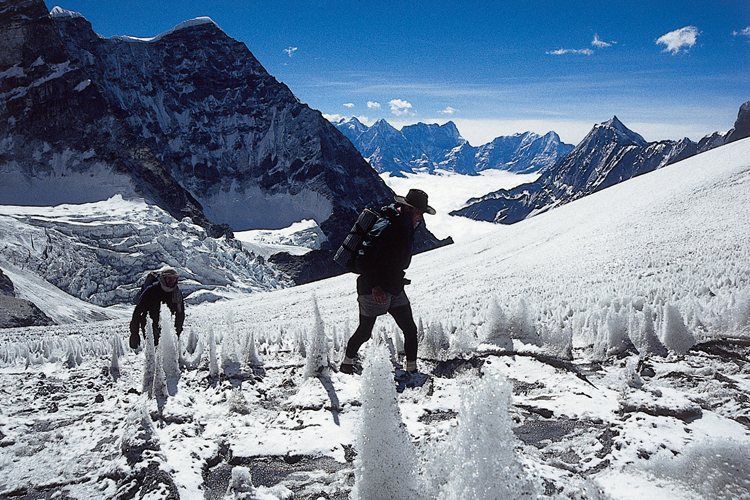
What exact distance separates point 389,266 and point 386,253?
0.12 m

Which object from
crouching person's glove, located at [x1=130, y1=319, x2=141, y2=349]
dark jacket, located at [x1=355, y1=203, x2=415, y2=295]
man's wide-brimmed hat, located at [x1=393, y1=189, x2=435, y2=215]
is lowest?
crouching person's glove, located at [x1=130, y1=319, x2=141, y2=349]

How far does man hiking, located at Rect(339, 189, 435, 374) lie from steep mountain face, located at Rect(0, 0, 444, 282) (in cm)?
4533

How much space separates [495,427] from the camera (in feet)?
5.71

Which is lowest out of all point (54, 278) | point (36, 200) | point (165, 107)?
point (54, 278)

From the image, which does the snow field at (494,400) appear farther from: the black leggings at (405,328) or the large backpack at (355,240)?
the large backpack at (355,240)

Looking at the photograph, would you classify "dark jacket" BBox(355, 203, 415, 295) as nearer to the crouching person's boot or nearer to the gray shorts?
the gray shorts

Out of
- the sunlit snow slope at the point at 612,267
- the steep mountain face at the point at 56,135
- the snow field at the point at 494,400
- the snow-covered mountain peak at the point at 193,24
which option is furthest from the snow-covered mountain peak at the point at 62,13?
the snow field at the point at 494,400

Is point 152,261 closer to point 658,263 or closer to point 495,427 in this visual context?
point 658,263

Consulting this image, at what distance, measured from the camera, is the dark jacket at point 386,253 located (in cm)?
404

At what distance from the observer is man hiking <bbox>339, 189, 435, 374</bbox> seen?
159 inches

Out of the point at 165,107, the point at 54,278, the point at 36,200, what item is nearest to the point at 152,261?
the point at 54,278

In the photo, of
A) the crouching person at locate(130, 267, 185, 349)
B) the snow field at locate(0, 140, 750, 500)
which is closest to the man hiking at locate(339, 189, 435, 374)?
the snow field at locate(0, 140, 750, 500)

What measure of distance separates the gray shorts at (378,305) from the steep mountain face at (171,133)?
149 ft

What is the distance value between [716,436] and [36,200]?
65.4 metres
